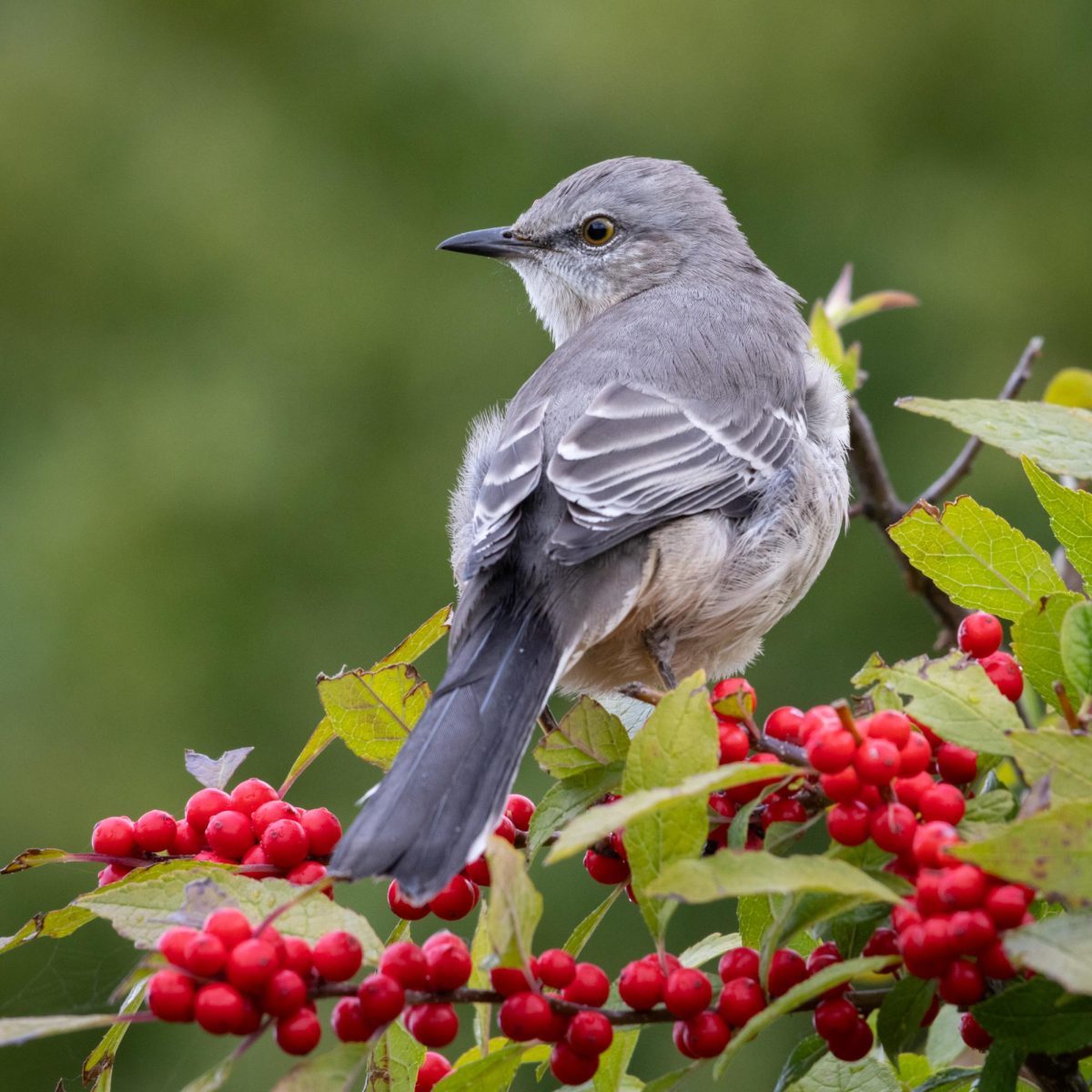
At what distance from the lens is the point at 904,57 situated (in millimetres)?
9586

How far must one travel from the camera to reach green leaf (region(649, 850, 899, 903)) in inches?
56.1

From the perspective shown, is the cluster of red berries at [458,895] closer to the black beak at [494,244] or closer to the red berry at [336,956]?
the red berry at [336,956]

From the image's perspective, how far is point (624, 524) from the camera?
284 centimetres

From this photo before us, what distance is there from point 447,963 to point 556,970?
145mm

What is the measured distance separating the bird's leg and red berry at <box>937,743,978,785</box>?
51.2 inches

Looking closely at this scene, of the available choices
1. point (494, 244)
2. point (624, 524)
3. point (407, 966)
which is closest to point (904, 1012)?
point (407, 966)

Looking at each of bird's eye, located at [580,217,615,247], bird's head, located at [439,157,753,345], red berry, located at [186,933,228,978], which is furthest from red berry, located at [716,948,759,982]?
bird's eye, located at [580,217,615,247]

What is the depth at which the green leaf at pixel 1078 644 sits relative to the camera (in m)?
1.63

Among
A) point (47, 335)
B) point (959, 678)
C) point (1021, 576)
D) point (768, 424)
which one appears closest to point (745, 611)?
point (768, 424)

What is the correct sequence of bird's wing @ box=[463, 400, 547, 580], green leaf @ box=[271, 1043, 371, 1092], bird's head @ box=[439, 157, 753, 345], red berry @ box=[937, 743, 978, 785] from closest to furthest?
green leaf @ box=[271, 1043, 371, 1092], red berry @ box=[937, 743, 978, 785], bird's wing @ box=[463, 400, 547, 580], bird's head @ box=[439, 157, 753, 345]

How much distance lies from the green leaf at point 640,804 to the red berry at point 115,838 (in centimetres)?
79

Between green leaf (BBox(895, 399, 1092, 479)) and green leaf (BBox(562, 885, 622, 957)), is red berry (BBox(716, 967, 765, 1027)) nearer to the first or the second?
green leaf (BBox(562, 885, 622, 957))

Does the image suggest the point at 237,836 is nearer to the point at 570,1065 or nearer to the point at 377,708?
the point at 377,708

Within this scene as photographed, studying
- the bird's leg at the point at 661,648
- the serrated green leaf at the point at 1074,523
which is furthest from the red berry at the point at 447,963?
the bird's leg at the point at 661,648
